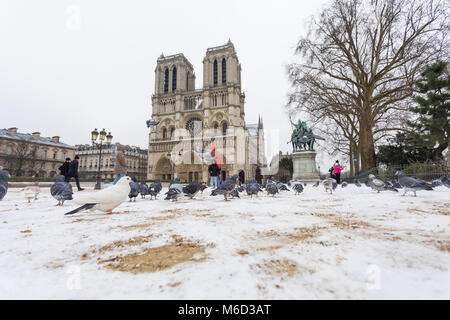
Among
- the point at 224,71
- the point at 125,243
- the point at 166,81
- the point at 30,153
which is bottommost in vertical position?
the point at 125,243

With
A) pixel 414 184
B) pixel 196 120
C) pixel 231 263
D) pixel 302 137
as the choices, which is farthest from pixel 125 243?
pixel 196 120

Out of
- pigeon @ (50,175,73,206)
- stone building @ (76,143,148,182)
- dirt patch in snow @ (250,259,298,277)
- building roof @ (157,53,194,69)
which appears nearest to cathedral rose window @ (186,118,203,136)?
building roof @ (157,53,194,69)

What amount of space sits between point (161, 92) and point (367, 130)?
48714 mm

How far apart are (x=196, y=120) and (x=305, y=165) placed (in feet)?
113

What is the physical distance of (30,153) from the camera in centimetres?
3378

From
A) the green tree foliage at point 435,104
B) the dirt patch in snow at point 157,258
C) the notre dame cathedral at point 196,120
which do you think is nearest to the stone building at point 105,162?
the notre dame cathedral at point 196,120

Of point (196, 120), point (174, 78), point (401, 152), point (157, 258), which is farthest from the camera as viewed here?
point (174, 78)

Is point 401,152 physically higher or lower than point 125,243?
higher

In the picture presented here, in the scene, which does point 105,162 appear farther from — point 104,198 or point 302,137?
point 104,198

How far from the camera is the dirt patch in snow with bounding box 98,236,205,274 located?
1304 mm

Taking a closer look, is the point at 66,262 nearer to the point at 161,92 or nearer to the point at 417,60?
the point at 417,60

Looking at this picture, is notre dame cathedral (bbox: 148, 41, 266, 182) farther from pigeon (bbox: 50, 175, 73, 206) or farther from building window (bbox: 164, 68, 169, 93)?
pigeon (bbox: 50, 175, 73, 206)
